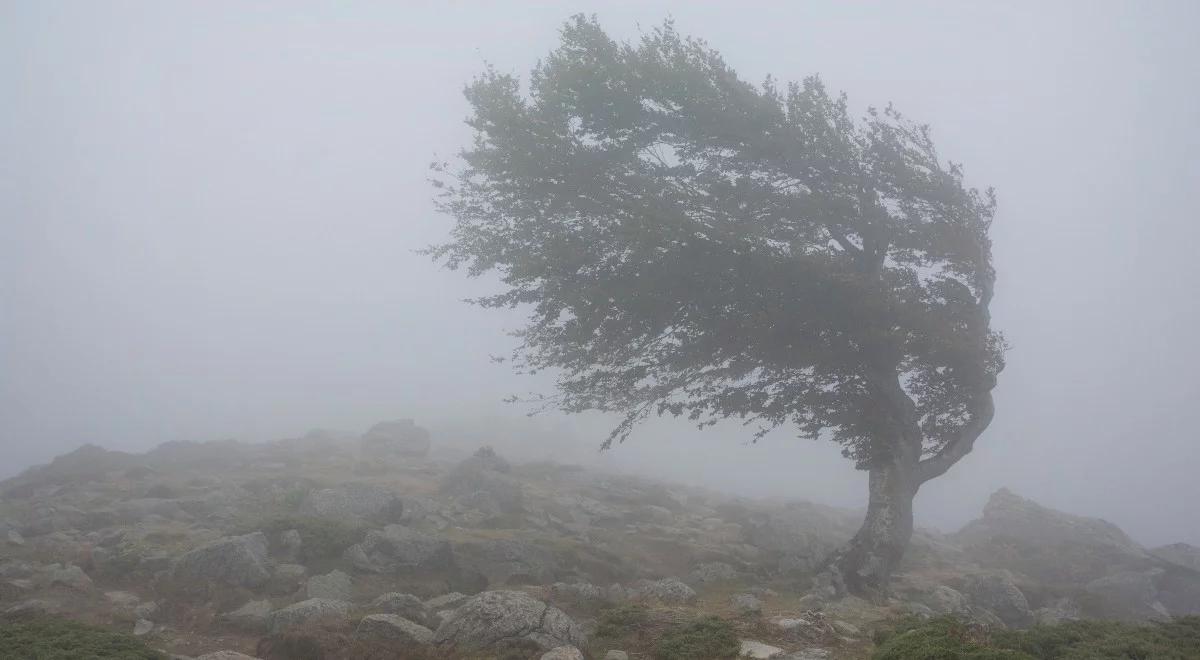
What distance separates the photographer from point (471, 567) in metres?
18.0

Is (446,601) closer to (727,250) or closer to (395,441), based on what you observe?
(727,250)

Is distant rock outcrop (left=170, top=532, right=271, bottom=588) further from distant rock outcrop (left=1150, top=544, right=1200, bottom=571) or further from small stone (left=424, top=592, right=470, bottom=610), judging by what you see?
distant rock outcrop (left=1150, top=544, right=1200, bottom=571)

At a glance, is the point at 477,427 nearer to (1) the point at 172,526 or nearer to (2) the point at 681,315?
(1) the point at 172,526

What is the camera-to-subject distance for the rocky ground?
11.4m

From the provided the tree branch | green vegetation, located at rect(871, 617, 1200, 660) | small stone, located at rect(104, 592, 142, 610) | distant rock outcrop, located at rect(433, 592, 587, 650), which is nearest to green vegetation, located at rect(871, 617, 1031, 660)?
green vegetation, located at rect(871, 617, 1200, 660)

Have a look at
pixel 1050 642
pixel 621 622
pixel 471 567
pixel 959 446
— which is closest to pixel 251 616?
pixel 471 567

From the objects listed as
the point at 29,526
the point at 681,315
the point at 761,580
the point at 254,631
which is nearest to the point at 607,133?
the point at 681,315

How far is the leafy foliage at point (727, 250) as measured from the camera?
19062mm

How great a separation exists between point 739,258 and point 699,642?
11136 millimetres

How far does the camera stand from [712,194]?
827 inches

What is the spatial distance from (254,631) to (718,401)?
14.2 metres

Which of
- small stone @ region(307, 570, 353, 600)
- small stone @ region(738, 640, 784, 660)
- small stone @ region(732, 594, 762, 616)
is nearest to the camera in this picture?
small stone @ region(738, 640, 784, 660)

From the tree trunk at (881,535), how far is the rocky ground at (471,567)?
101 cm

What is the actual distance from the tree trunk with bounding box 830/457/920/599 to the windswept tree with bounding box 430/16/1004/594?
0.06 metres
